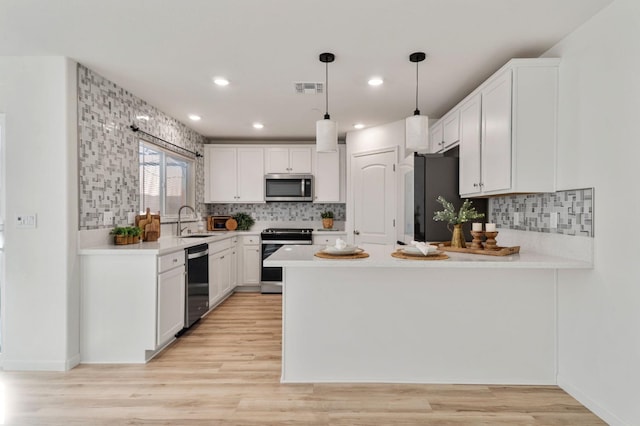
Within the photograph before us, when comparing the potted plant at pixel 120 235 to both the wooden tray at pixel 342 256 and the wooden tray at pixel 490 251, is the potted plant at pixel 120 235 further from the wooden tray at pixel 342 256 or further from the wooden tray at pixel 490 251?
the wooden tray at pixel 490 251

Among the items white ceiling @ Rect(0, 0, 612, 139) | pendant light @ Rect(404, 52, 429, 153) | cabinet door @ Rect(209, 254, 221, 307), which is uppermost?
white ceiling @ Rect(0, 0, 612, 139)

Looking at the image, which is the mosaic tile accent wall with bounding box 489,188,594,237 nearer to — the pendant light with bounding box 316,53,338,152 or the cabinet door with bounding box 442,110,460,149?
the cabinet door with bounding box 442,110,460,149

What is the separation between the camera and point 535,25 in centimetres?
213

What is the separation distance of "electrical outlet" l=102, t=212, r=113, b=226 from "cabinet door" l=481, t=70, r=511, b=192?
318cm

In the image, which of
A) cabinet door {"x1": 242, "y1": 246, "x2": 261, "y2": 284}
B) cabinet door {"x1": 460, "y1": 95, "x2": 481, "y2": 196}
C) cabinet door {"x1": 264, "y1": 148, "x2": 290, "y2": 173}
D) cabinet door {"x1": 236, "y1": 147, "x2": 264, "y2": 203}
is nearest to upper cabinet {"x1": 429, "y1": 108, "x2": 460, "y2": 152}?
cabinet door {"x1": 460, "y1": 95, "x2": 481, "y2": 196}

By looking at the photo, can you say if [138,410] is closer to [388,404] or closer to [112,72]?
[388,404]

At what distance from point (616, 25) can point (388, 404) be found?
252 cm

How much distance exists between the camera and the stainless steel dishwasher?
10.9 feet

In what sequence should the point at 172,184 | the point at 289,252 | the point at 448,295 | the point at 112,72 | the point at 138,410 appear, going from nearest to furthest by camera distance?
the point at 138,410
the point at 448,295
the point at 289,252
the point at 112,72
the point at 172,184

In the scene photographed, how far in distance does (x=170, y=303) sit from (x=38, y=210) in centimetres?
122

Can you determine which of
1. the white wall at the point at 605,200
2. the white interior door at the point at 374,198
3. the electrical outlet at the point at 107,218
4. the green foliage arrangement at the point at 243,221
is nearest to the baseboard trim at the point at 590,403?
the white wall at the point at 605,200

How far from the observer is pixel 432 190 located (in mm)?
3178

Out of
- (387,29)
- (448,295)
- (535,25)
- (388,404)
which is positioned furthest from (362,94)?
(388,404)

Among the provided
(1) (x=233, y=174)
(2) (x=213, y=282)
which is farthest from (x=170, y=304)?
(1) (x=233, y=174)
